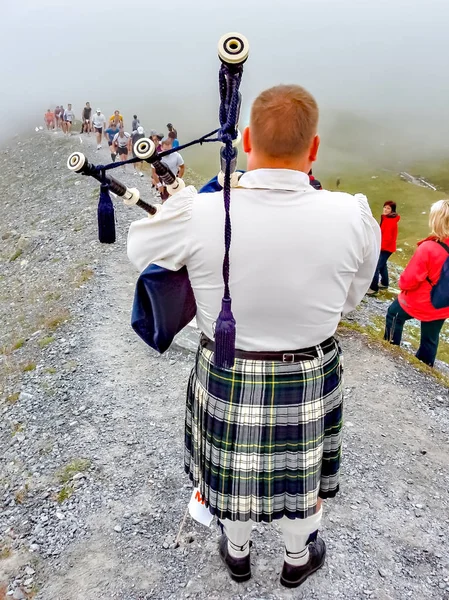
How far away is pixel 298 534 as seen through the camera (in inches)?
135

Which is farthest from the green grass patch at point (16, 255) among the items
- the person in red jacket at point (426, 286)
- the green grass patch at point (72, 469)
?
the person in red jacket at point (426, 286)

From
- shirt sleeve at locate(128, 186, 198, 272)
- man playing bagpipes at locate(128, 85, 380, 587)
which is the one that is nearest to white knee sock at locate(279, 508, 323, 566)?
man playing bagpipes at locate(128, 85, 380, 587)

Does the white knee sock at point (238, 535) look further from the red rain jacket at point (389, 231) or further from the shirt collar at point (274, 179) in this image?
the red rain jacket at point (389, 231)

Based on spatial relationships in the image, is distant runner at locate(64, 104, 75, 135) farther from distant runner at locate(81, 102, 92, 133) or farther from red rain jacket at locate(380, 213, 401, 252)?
red rain jacket at locate(380, 213, 401, 252)

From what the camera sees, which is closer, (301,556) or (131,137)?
(301,556)

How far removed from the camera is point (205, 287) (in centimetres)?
263

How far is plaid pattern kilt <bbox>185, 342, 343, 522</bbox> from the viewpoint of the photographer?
2799 millimetres

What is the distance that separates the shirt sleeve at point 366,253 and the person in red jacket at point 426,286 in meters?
3.74

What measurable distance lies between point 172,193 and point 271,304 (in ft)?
2.57

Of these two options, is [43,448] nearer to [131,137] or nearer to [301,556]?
[301,556]

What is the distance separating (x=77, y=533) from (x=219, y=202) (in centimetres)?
368

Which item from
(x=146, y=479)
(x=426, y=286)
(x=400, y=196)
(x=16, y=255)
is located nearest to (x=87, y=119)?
(x=16, y=255)

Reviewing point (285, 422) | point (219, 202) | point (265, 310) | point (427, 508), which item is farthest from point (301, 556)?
point (219, 202)

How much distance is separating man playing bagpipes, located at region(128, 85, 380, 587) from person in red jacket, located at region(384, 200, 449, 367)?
377cm
